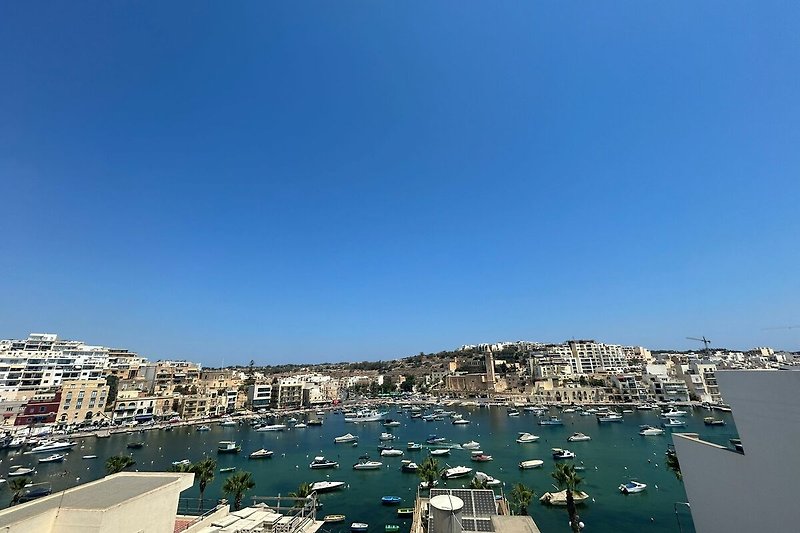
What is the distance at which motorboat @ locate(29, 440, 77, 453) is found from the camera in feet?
139

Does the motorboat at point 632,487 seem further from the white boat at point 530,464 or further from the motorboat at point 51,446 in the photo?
the motorboat at point 51,446

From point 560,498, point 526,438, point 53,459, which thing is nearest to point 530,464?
point 560,498

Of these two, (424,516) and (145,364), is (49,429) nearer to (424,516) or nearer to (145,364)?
(145,364)

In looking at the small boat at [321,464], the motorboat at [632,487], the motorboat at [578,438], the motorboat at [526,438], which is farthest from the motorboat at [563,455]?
the small boat at [321,464]

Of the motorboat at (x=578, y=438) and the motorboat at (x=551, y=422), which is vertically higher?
the motorboat at (x=551, y=422)

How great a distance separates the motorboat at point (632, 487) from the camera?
88.2 feet

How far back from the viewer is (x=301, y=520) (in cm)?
967

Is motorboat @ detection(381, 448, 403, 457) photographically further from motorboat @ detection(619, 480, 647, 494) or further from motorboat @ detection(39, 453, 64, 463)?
motorboat @ detection(39, 453, 64, 463)

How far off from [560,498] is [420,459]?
17409mm

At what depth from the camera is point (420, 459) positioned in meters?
39.1

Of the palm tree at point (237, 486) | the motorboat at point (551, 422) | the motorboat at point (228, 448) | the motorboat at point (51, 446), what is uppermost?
the palm tree at point (237, 486)

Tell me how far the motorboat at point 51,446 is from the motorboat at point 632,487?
5843 cm

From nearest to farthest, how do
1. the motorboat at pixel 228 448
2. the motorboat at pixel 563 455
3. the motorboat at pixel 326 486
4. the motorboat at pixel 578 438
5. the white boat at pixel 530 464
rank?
the motorboat at pixel 326 486 < the white boat at pixel 530 464 < the motorboat at pixel 563 455 < the motorboat at pixel 228 448 < the motorboat at pixel 578 438

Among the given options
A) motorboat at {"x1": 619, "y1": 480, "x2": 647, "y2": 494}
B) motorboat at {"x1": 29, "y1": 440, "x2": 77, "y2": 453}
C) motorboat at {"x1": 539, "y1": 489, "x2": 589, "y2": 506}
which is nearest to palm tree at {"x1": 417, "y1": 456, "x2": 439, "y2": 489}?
motorboat at {"x1": 539, "y1": 489, "x2": 589, "y2": 506}
